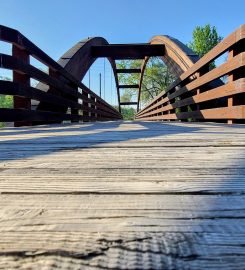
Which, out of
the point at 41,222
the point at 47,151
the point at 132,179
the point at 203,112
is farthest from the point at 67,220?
the point at 203,112

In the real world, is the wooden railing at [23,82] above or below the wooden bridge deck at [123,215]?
above

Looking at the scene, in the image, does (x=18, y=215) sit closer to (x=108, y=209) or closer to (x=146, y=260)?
(x=108, y=209)

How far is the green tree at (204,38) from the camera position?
27.1m

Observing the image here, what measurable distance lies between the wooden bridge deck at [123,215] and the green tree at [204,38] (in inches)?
1083

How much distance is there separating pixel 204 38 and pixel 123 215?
28737 mm

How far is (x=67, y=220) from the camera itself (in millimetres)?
624

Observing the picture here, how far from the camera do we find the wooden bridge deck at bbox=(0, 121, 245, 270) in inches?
18.3

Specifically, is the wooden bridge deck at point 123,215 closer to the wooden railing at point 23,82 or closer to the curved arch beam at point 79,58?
the wooden railing at point 23,82

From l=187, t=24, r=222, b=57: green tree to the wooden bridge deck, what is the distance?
90.3 ft

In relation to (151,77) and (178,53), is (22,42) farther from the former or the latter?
(151,77)

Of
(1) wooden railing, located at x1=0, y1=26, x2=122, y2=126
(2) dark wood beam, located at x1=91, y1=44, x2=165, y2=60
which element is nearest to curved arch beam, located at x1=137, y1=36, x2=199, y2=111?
(2) dark wood beam, located at x1=91, y1=44, x2=165, y2=60

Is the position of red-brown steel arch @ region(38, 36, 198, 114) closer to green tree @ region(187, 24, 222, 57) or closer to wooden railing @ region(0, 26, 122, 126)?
wooden railing @ region(0, 26, 122, 126)

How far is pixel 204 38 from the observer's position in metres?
27.3

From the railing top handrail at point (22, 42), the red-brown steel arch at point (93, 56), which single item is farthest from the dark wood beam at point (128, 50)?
the railing top handrail at point (22, 42)
